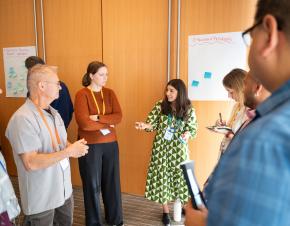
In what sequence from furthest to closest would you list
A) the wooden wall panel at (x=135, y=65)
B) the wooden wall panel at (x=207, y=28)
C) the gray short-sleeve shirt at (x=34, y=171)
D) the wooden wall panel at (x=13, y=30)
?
the wooden wall panel at (x=13, y=30), the wooden wall panel at (x=135, y=65), the wooden wall panel at (x=207, y=28), the gray short-sleeve shirt at (x=34, y=171)

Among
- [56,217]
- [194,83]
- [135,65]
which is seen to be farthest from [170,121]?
[56,217]

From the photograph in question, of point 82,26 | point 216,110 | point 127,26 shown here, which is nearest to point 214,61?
point 216,110

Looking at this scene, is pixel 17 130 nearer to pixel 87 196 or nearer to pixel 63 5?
pixel 87 196

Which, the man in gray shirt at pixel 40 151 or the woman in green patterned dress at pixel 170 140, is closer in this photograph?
the man in gray shirt at pixel 40 151

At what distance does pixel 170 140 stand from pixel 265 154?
242cm

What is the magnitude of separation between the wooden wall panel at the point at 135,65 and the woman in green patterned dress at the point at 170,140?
542mm

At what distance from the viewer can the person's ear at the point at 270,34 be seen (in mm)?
547

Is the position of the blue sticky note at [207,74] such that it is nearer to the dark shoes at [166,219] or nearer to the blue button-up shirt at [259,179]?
the dark shoes at [166,219]

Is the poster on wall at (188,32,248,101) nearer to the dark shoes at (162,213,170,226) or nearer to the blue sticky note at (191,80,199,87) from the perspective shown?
the blue sticky note at (191,80,199,87)

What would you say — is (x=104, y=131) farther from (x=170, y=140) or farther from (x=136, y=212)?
(x=136, y=212)

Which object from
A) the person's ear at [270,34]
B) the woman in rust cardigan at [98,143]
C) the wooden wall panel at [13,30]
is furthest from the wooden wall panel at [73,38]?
the person's ear at [270,34]

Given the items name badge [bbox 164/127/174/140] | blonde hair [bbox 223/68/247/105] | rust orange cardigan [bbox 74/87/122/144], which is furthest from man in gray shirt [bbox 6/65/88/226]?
blonde hair [bbox 223/68/247/105]

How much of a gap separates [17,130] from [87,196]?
133cm

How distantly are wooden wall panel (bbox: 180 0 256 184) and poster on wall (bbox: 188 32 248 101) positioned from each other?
6 centimetres
